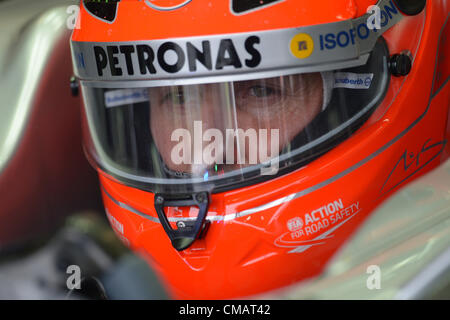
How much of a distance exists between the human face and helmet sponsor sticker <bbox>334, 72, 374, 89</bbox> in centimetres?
3

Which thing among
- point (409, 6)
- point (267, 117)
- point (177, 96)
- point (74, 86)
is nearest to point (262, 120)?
point (267, 117)

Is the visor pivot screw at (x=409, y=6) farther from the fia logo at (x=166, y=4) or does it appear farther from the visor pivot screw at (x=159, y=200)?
the visor pivot screw at (x=159, y=200)

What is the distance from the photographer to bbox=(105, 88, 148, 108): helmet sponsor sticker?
45.8 inches

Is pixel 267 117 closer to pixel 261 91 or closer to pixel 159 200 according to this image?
pixel 261 91

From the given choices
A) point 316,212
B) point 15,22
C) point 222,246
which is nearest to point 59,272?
point 222,246

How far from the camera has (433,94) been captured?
3.40 feet

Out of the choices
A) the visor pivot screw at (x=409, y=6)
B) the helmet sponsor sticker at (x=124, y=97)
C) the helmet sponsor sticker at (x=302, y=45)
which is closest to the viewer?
the helmet sponsor sticker at (x=302, y=45)

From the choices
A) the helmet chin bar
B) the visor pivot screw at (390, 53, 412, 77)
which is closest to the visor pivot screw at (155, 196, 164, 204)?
the helmet chin bar

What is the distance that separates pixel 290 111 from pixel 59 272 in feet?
1.52

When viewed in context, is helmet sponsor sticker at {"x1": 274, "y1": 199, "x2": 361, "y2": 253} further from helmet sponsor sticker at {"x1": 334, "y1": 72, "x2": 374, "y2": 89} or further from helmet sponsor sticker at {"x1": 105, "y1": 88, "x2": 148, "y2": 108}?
helmet sponsor sticker at {"x1": 105, "y1": 88, "x2": 148, "y2": 108}

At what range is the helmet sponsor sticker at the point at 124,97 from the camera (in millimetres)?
1163

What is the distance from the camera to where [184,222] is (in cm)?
99

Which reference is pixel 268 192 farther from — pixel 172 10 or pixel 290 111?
pixel 172 10

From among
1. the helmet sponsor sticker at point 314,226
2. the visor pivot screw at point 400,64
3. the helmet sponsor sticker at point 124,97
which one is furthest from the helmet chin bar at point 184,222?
the visor pivot screw at point 400,64
